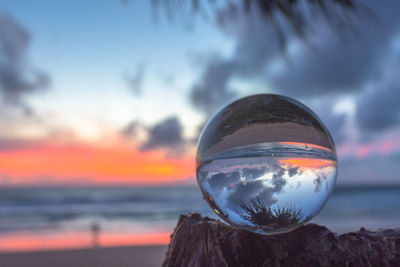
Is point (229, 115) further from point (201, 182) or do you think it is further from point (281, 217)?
point (281, 217)

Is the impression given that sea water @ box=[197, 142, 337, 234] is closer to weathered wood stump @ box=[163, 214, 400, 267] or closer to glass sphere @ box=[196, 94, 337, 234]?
glass sphere @ box=[196, 94, 337, 234]

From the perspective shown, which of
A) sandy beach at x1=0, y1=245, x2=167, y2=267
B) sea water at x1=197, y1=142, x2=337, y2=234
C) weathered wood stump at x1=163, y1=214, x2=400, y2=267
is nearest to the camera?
sea water at x1=197, y1=142, x2=337, y2=234

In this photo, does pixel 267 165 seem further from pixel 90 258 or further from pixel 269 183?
pixel 90 258

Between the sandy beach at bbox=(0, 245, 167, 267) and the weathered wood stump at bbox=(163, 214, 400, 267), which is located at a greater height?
the weathered wood stump at bbox=(163, 214, 400, 267)

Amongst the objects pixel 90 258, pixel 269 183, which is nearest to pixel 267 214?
pixel 269 183

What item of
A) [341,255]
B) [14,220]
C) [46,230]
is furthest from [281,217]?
[14,220]

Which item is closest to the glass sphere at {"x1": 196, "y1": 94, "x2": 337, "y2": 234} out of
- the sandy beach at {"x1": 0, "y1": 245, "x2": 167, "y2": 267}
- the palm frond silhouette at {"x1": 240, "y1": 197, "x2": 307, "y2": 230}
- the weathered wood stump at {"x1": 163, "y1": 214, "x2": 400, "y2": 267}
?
the palm frond silhouette at {"x1": 240, "y1": 197, "x2": 307, "y2": 230}

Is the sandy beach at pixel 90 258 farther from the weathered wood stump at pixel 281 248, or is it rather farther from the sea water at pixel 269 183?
the sea water at pixel 269 183
